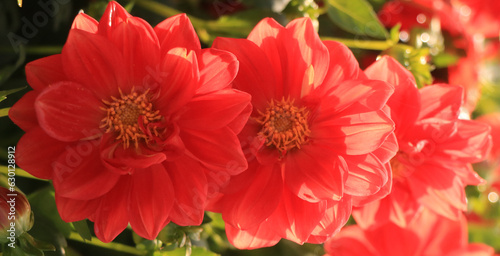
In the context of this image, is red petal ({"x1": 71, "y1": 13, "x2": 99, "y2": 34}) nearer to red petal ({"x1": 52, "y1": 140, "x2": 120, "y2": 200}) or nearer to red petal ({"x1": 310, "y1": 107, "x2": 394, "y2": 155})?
red petal ({"x1": 52, "y1": 140, "x2": 120, "y2": 200})

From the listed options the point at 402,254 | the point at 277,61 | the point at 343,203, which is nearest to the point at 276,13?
the point at 277,61

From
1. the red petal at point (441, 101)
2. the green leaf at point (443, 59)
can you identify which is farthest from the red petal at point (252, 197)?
the green leaf at point (443, 59)

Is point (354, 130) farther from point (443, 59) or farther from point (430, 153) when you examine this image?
point (443, 59)

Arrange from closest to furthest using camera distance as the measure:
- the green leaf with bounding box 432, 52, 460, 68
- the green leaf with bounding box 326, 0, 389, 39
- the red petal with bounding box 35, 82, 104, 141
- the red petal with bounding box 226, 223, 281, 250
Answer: the red petal with bounding box 35, 82, 104, 141, the red petal with bounding box 226, 223, 281, 250, the green leaf with bounding box 326, 0, 389, 39, the green leaf with bounding box 432, 52, 460, 68

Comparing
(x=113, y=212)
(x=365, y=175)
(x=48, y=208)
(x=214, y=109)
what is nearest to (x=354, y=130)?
(x=365, y=175)

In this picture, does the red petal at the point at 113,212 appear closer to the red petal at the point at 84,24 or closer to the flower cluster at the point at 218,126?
the flower cluster at the point at 218,126

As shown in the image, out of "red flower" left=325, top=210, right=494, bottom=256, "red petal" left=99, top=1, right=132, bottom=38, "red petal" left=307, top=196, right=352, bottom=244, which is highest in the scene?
"red petal" left=99, top=1, right=132, bottom=38

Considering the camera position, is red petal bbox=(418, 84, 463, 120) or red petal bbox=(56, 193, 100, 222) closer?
red petal bbox=(56, 193, 100, 222)

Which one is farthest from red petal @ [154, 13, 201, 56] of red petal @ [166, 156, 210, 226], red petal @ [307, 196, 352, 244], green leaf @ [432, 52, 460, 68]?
green leaf @ [432, 52, 460, 68]
